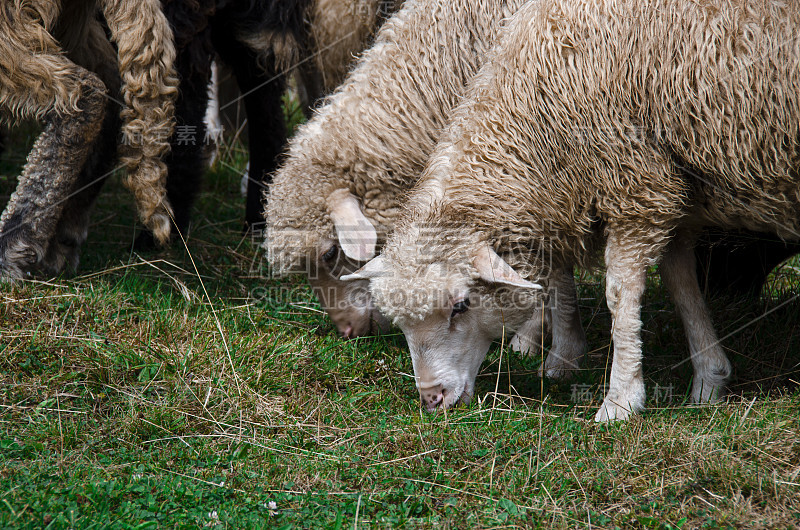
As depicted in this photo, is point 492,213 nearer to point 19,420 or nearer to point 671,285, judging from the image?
point 671,285

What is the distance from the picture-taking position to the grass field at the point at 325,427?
2.80m

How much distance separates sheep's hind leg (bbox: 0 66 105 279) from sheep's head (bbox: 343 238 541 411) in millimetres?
1839

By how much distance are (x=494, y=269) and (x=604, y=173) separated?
61 cm

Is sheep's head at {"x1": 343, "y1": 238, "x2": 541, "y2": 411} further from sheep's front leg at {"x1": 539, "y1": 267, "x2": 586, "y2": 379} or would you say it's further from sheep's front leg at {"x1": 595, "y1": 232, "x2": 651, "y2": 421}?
sheep's front leg at {"x1": 539, "y1": 267, "x2": 586, "y2": 379}

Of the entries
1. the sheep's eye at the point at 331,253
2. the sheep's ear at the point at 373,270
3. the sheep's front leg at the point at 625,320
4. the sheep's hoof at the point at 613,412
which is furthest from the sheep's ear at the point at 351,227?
the sheep's hoof at the point at 613,412

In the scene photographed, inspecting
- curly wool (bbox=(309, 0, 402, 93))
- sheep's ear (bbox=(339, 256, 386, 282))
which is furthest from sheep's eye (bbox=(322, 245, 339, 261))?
curly wool (bbox=(309, 0, 402, 93))

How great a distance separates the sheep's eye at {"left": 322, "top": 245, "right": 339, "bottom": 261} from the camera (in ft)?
14.5

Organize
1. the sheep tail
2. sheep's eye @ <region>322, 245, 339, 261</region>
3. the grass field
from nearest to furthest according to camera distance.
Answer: the grass field < the sheep tail < sheep's eye @ <region>322, 245, 339, 261</region>

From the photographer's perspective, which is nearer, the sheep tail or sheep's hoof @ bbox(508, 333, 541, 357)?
the sheep tail

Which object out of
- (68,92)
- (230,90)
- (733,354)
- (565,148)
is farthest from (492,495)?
(230,90)

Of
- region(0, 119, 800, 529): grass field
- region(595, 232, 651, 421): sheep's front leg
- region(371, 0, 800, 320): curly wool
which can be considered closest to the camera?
region(0, 119, 800, 529): grass field

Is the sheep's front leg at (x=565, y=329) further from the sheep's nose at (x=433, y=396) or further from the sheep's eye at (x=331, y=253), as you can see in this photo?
the sheep's eye at (x=331, y=253)

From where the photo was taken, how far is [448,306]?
11.7 feet

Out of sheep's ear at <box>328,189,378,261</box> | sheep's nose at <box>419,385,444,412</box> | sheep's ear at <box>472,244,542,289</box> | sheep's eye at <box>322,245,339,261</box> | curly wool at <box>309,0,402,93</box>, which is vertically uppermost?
curly wool at <box>309,0,402,93</box>
